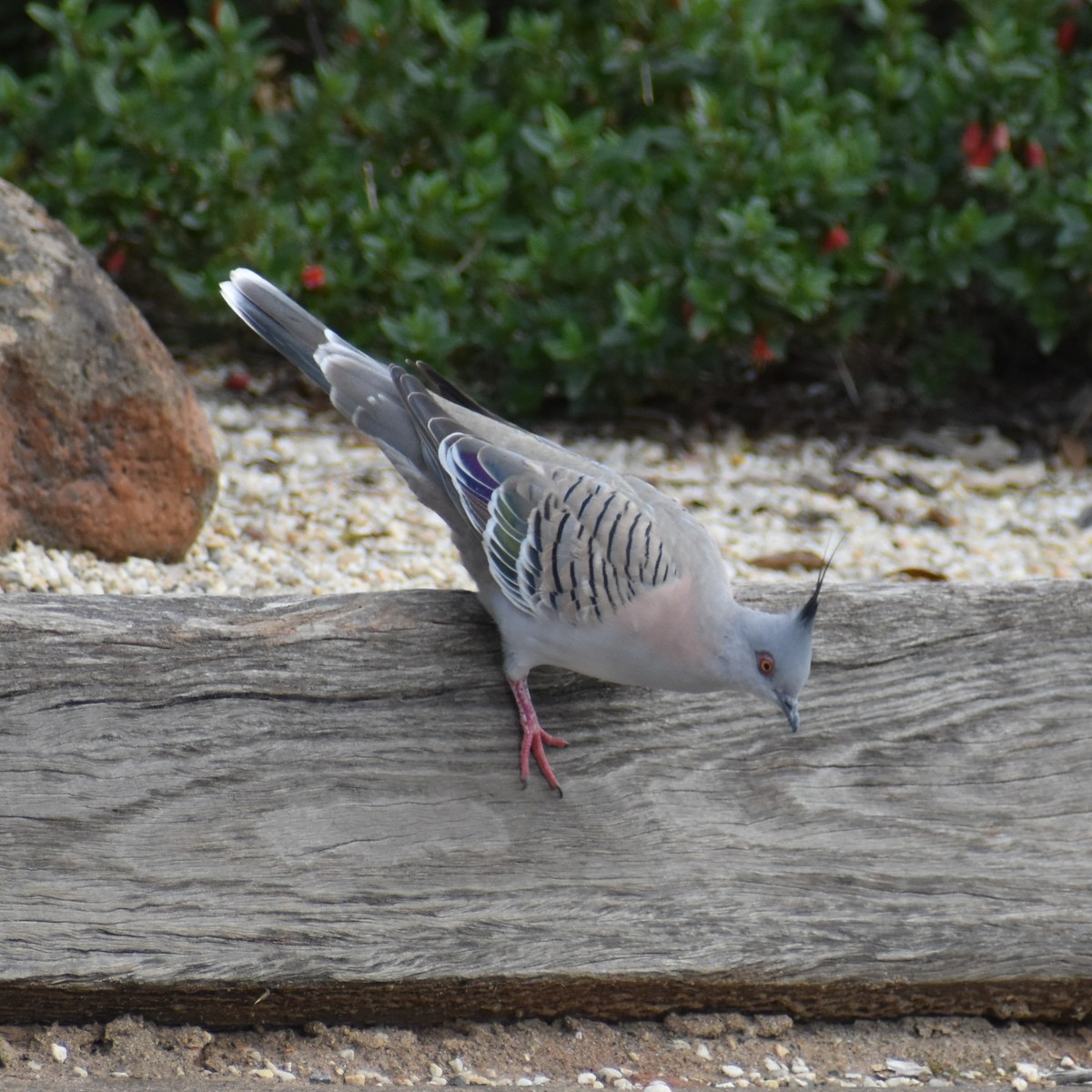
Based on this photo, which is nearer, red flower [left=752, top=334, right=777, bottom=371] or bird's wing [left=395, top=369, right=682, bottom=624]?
bird's wing [left=395, top=369, right=682, bottom=624]

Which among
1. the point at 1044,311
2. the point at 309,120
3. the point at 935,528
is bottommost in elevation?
the point at 935,528

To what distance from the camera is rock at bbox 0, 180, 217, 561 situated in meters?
3.25

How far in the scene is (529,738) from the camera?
8.92 ft

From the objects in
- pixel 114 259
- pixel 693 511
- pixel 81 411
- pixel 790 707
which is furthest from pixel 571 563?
pixel 114 259

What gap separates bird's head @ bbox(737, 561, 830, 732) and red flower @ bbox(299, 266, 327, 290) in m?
2.16

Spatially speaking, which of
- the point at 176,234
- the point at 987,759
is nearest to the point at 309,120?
the point at 176,234

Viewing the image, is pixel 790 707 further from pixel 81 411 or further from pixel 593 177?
pixel 593 177

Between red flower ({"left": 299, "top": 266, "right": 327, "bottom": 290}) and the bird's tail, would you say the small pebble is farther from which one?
red flower ({"left": 299, "top": 266, "right": 327, "bottom": 290})

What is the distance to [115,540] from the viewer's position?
3.44m

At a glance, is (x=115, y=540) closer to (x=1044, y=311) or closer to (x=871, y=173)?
(x=871, y=173)

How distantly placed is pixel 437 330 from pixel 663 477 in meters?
0.86

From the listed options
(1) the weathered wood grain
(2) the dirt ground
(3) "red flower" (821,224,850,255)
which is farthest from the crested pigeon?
(3) "red flower" (821,224,850,255)

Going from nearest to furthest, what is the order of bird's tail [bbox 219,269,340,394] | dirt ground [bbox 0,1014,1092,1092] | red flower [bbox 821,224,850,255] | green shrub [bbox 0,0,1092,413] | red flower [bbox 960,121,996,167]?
dirt ground [bbox 0,1014,1092,1092] < bird's tail [bbox 219,269,340,394] < green shrub [bbox 0,0,1092,413] < red flower [bbox 821,224,850,255] < red flower [bbox 960,121,996,167]

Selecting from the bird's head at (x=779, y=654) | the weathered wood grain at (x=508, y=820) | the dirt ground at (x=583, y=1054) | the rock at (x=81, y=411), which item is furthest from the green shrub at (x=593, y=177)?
the dirt ground at (x=583, y=1054)
